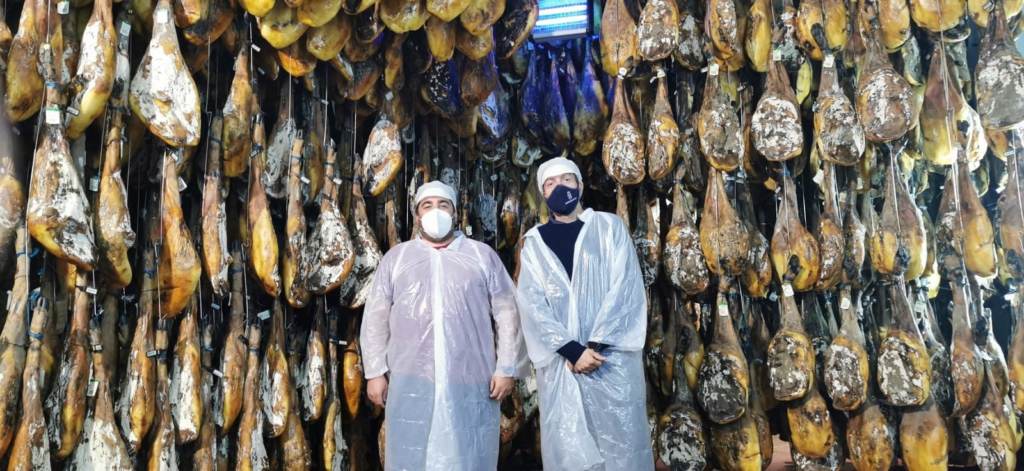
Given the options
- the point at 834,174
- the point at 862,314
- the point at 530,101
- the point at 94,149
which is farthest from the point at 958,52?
the point at 94,149

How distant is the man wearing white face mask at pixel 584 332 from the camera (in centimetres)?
350

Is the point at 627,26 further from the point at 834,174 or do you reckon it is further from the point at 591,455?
the point at 591,455

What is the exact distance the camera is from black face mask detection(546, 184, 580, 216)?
3736 millimetres

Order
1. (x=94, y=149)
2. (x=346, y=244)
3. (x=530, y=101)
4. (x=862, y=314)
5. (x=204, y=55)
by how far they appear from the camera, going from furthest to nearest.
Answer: (x=530, y=101)
(x=862, y=314)
(x=346, y=244)
(x=204, y=55)
(x=94, y=149)

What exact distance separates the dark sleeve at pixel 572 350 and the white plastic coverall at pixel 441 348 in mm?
347

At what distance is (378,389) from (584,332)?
3.39 feet

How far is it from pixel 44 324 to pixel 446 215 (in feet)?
5.65

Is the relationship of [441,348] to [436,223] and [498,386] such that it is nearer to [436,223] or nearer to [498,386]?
[498,386]

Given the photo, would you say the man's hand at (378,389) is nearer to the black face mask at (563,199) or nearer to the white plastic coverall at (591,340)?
the white plastic coverall at (591,340)

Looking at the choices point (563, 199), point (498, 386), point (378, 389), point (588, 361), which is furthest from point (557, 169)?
point (378, 389)

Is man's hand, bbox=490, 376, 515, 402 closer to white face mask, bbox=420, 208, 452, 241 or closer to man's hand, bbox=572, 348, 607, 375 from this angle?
man's hand, bbox=572, 348, 607, 375

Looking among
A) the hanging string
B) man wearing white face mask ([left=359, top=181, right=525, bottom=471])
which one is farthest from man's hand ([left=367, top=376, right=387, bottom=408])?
the hanging string

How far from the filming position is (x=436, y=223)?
12.4 feet

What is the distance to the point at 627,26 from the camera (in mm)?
4555
